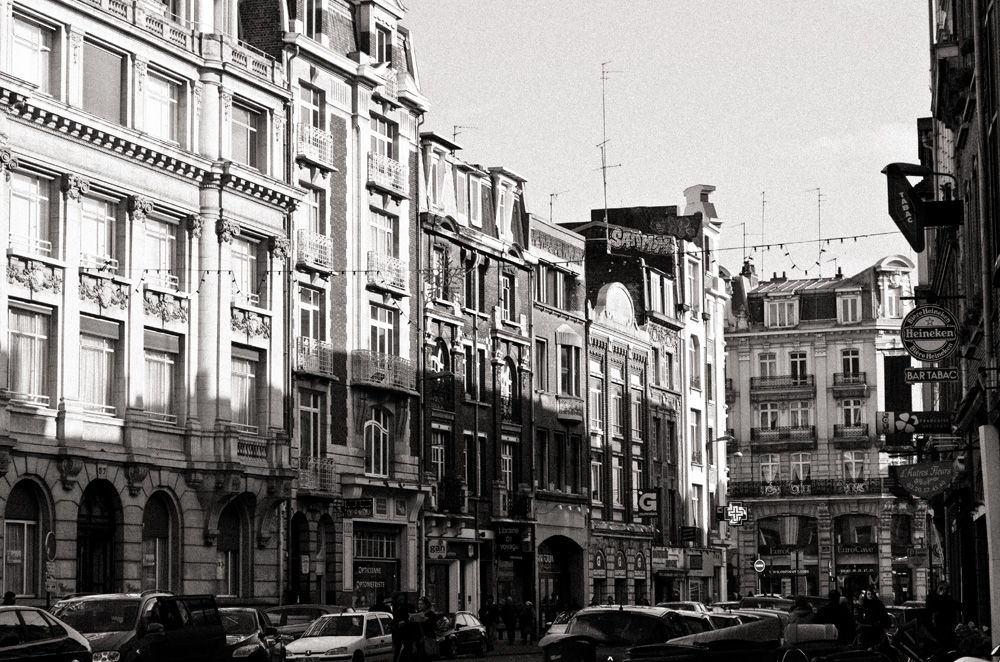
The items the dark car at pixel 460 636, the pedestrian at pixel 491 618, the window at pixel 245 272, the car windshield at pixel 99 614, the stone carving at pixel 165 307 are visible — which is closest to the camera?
the car windshield at pixel 99 614

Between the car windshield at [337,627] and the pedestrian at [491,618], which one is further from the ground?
the car windshield at [337,627]

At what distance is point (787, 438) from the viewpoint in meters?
111

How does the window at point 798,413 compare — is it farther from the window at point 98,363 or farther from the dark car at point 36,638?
the dark car at point 36,638

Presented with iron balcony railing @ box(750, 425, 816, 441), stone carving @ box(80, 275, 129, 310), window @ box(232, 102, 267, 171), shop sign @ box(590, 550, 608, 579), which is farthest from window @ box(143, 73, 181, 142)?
iron balcony railing @ box(750, 425, 816, 441)

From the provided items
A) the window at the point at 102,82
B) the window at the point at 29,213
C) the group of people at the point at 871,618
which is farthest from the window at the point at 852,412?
the group of people at the point at 871,618

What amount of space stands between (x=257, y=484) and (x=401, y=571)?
10130 mm

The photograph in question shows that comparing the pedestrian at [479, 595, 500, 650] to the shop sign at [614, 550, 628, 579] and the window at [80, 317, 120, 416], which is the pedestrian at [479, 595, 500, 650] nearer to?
the window at [80, 317, 120, 416]

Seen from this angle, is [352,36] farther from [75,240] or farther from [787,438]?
[787,438]

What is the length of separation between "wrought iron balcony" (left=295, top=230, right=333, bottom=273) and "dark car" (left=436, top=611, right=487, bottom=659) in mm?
10547

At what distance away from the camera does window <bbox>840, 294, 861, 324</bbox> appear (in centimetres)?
11038

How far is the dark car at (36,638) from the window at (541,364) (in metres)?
44.4

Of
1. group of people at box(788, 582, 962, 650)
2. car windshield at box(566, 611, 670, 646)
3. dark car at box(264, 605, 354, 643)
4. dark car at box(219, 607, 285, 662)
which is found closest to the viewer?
car windshield at box(566, 611, 670, 646)

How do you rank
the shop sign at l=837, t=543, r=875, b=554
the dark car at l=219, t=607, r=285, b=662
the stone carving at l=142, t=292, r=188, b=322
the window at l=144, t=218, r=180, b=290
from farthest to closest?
the shop sign at l=837, t=543, r=875, b=554 → the window at l=144, t=218, r=180, b=290 → the stone carving at l=142, t=292, r=188, b=322 → the dark car at l=219, t=607, r=285, b=662

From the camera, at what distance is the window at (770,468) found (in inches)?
4377
